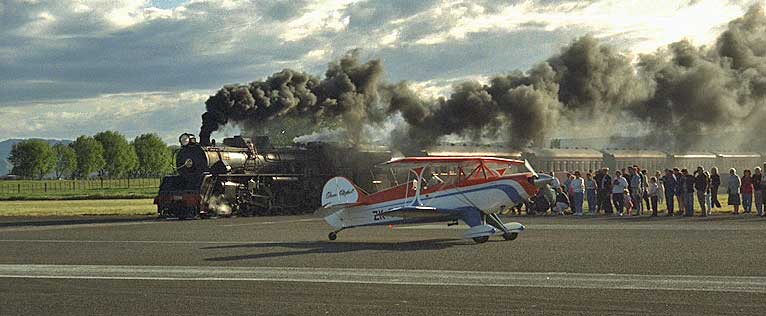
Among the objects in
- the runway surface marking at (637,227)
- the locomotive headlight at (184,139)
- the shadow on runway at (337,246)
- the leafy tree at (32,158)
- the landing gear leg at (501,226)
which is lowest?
the runway surface marking at (637,227)

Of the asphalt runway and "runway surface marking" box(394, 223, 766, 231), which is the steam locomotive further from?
"runway surface marking" box(394, 223, 766, 231)

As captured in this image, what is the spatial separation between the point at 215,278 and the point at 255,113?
2700 cm

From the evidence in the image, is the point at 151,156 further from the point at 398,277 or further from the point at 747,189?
the point at 398,277

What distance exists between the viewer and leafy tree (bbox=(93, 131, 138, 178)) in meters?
135

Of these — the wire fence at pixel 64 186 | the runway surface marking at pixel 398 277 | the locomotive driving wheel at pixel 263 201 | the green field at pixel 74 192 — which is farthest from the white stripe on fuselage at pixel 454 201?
the wire fence at pixel 64 186

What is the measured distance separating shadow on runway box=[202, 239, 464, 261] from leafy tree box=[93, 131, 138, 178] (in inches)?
4777

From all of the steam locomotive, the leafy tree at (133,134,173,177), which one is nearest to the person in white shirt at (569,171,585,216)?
the steam locomotive

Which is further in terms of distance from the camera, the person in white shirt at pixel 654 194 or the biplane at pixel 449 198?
the person in white shirt at pixel 654 194

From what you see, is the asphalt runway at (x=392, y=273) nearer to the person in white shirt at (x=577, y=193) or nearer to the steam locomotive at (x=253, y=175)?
the person in white shirt at (x=577, y=193)

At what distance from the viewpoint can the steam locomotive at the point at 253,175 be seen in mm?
32906

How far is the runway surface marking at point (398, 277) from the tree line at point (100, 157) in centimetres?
12088

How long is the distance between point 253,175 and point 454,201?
17646 mm

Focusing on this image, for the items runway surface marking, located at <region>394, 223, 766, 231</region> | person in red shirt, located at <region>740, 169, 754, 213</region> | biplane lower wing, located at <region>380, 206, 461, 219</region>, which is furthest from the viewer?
person in red shirt, located at <region>740, 169, 754, 213</region>

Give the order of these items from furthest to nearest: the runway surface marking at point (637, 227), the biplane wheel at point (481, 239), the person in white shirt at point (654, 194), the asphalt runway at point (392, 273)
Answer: the person in white shirt at point (654, 194), the runway surface marking at point (637, 227), the biplane wheel at point (481, 239), the asphalt runway at point (392, 273)
